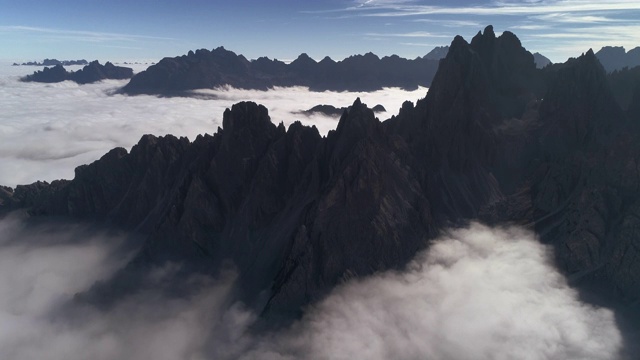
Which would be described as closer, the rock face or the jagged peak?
the rock face

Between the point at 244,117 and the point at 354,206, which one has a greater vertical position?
the point at 244,117

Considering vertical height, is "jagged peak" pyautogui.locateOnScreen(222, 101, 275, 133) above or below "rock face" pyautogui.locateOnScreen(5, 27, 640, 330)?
above

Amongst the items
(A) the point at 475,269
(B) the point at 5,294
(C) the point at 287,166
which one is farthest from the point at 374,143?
(B) the point at 5,294

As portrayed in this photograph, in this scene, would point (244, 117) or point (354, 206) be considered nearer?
point (354, 206)

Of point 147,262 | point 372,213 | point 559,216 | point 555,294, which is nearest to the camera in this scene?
point 555,294

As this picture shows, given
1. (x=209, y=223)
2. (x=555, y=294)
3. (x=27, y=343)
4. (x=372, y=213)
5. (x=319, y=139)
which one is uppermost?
A: (x=319, y=139)

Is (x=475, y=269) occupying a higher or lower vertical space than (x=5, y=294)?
higher

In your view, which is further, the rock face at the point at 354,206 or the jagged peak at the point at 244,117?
the jagged peak at the point at 244,117

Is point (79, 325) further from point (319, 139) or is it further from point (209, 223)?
point (319, 139)

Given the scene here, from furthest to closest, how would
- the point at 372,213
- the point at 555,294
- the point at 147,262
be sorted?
the point at 147,262 → the point at 372,213 → the point at 555,294

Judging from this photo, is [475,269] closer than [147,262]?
Yes

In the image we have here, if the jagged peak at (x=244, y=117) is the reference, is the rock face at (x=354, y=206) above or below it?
below
